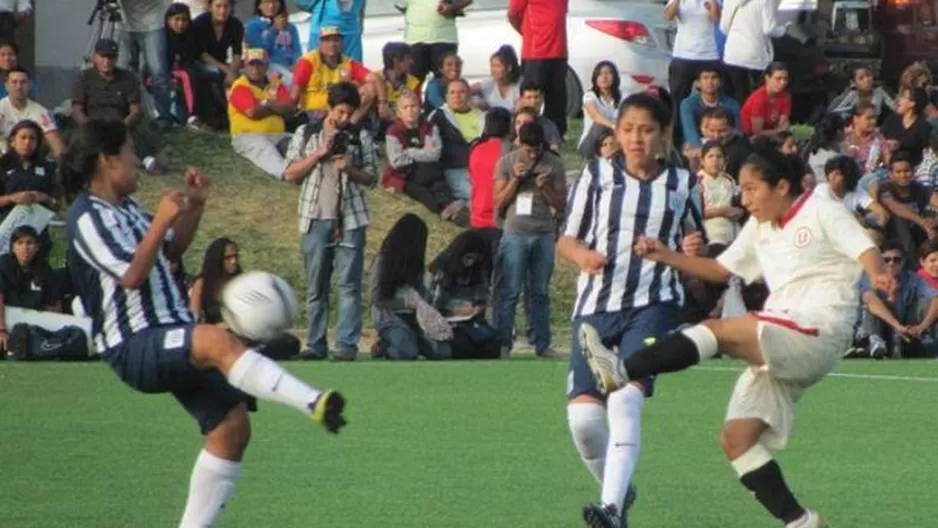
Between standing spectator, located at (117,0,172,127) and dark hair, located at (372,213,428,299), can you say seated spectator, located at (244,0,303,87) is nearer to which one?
standing spectator, located at (117,0,172,127)

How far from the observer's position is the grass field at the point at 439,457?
10.4 m

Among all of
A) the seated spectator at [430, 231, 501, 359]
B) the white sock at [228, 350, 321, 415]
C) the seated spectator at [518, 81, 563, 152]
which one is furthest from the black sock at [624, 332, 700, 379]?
the seated spectator at [518, 81, 563, 152]

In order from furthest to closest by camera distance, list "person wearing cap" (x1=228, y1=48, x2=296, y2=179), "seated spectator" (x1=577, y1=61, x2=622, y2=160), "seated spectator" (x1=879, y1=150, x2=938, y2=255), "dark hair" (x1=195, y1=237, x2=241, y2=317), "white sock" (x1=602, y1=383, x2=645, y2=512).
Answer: "person wearing cap" (x1=228, y1=48, x2=296, y2=179)
"seated spectator" (x1=577, y1=61, x2=622, y2=160)
"seated spectator" (x1=879, y1=150, x2=938, y2=255)
"dark hair" (x1=195, y1=237, x2=241, y2=317)
"white sock" (x1=602, y1=383, x2=645, y2=512)

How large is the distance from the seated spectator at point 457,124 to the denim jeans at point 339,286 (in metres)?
3.21

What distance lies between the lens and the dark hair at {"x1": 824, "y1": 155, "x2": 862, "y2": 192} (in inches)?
808

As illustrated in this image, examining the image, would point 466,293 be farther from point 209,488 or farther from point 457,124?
point 209,488

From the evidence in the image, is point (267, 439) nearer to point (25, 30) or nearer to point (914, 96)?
point (914, 96)

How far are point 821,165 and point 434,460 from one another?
37.5ft

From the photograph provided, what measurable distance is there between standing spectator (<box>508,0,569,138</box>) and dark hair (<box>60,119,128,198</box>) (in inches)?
518

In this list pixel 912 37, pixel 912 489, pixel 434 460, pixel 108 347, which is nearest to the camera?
pixel 108 347

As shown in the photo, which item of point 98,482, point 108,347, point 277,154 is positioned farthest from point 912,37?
point 108,347

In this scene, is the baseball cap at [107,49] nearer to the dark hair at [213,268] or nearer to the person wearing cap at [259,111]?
the person wearing cap at [259,111]

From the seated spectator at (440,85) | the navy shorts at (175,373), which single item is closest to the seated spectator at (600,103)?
the seated spectator at (440,85)

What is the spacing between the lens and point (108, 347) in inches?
336
